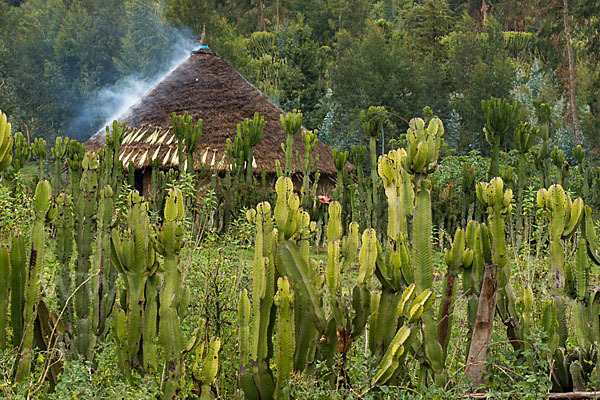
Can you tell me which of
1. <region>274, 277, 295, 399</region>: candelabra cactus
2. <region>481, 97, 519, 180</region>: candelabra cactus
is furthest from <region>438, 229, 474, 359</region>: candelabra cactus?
<region>481, 97, 519, 180</region>: candelabra cactus

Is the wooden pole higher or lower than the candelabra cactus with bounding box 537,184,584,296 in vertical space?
lower

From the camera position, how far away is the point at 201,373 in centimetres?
219

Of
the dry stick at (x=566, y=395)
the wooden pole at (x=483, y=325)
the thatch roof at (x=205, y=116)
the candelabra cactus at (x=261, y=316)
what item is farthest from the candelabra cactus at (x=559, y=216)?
the thatch roof at (x=205, y=116)

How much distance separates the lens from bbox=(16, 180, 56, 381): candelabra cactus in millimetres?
2420

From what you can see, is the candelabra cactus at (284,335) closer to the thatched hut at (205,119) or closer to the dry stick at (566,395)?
the dry stick at (566,395)

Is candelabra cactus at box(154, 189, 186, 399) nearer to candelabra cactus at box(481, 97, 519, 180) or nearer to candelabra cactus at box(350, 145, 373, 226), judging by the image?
candelabra cactus at box(481, 97, 519, 180)

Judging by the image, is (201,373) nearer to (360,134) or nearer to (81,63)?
(360,134)

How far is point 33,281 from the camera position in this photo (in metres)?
2.47

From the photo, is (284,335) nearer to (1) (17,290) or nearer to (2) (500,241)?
(2) (500,241)

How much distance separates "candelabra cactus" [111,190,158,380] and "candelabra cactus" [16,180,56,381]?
1.01ft

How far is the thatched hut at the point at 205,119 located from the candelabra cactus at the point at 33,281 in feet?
28.6

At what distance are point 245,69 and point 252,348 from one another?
93.5ft

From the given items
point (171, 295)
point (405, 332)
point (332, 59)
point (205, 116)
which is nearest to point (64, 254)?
point (171, 295)

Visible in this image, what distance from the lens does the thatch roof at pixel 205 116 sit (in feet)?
39.9
